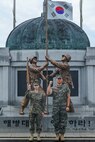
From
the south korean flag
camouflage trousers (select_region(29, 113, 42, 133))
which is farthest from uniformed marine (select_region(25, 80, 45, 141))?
the south korean flag

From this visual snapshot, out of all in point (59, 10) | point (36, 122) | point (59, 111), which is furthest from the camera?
point (59, 10)

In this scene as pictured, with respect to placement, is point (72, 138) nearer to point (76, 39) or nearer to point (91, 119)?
point (91, 119)

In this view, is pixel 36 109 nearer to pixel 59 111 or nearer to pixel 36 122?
pixel 36 122

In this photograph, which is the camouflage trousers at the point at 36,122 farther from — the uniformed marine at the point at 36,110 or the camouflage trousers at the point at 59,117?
the camouflage trousers at the point at 59,117

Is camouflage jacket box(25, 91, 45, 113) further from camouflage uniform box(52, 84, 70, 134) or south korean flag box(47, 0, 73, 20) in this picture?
south korean flag box(47, 0, 73, 20)

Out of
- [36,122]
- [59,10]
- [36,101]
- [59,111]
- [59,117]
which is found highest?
[59,10]

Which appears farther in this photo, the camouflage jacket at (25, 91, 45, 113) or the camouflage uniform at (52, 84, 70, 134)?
the camouflage uniform at (52, 84, 70, 134)

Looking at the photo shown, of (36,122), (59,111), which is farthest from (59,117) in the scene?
(36,122)

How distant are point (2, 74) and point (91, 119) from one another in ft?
28.6

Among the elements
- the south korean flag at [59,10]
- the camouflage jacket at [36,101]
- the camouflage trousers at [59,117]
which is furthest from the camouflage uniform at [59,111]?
the south korean flag at [59,10]

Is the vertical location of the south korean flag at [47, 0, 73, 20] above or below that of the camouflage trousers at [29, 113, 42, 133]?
above

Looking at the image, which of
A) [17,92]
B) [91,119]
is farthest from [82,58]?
[91,119]

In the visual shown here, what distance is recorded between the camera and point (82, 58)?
79.3ft

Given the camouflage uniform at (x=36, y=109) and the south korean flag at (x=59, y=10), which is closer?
the camouflage uniform at (x=36, y=109)
